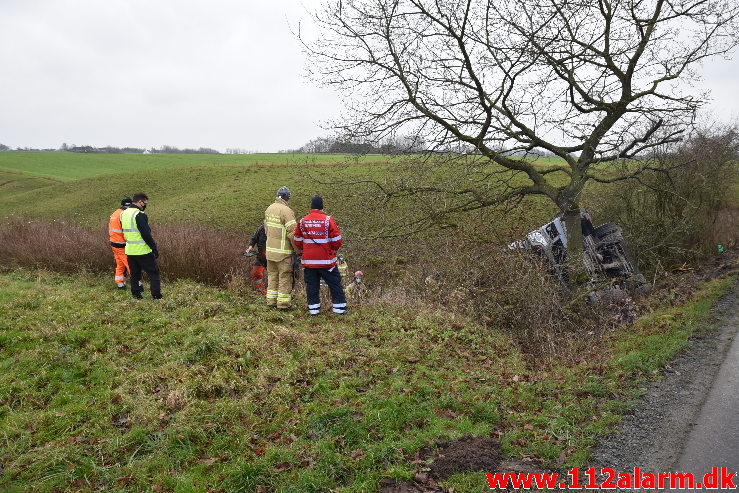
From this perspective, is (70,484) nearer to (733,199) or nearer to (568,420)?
(568,420)

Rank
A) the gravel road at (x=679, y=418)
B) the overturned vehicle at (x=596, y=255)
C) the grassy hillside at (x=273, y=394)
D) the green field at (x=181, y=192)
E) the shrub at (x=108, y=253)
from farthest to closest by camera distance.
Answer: the green field at (x=181, y=192) < the shrub at (x=108, y=253) < the overturned vehicle at (x=596, y=255) < the grassy hillside at (x=273, y=394) < the gravel road at (x=679, y=418)

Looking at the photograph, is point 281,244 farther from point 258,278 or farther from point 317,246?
point 258,278

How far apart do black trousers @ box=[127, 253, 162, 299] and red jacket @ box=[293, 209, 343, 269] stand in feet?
9.94

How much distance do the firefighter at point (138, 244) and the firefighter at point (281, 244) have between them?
228cm

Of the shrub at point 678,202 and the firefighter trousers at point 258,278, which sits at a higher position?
the shrub at point 678,202

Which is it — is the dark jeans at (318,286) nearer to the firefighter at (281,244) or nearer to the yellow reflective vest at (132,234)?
the firefighter at (281,244)

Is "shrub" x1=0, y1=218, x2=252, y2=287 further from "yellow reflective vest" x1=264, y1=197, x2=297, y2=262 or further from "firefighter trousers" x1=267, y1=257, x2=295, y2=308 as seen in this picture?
"yellow reflective vest" x1=264, y1=197, x2=297, y2=262

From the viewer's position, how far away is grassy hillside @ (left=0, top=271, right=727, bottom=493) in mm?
4328

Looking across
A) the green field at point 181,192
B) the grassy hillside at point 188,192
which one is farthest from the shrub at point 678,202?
the green field at point 181,192

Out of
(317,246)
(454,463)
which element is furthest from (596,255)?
(454,463)

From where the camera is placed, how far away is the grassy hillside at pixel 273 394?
4328mm

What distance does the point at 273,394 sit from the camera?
5488 millimetres

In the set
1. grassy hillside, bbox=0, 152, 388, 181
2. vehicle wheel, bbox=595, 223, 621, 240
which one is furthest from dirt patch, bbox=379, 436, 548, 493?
grassy hillside, bbox=0, 152, 388, 181

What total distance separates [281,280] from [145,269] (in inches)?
107
